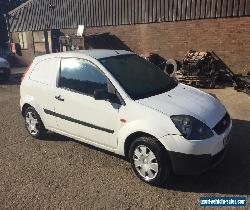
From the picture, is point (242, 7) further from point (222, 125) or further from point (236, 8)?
point (222, 125)

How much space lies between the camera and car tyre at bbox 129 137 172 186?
179 inches

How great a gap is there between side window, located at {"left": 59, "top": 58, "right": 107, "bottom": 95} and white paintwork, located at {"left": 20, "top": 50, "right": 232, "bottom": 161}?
102 millimetres

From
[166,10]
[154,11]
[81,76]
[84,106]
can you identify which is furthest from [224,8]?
[84,106]

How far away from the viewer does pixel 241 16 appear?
11680mm

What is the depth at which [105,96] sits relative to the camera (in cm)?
498

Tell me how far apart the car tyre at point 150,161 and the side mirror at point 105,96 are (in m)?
0.76

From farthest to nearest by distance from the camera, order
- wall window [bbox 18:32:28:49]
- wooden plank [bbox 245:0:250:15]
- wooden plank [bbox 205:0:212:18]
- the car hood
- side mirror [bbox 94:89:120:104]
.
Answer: wall window [bbox 18:32:28:49]
wooden plank [bbox 205:0:212:18]
wooden plank [bbox 245:0:250:15]
side mirror [bbox 94:89:120:104]
the car hood

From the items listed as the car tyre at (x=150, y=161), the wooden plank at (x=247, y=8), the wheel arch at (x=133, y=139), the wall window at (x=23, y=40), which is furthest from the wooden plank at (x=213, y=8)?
the wall window at (x=23, y=40)

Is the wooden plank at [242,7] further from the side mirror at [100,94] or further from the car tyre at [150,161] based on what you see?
the car tyre at [150,161]

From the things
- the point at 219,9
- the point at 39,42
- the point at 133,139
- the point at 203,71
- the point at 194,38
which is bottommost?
the point at 203,71

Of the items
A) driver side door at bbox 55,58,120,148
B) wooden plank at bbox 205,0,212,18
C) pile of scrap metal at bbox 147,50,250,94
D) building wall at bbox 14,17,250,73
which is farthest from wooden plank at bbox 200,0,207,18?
driver side door at bbox 55,58,120,148

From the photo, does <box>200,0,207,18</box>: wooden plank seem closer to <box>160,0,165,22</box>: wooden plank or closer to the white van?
<box>160,0,165,22</box>: wooden plank

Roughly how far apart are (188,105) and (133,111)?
2.86ft

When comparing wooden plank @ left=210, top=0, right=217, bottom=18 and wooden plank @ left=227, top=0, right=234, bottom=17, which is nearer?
wooden plank @ left=227, top=0, right=234, bottom=17
